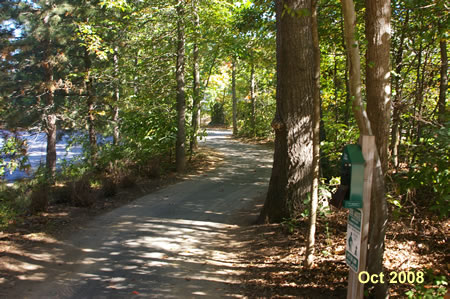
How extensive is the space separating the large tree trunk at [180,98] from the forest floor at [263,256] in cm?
668

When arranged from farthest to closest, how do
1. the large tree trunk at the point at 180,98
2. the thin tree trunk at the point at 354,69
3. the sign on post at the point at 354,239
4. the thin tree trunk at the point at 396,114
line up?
the large tree trunk at the point at 180,98 → the thin tree trunk at the point at 396,114 → the thin tree trunk at the point at 354,69 → the sign on post at the point at 354,239

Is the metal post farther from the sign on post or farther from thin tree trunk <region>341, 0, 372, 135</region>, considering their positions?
thin tree trunk <region>341, 0, 372, 135</region>

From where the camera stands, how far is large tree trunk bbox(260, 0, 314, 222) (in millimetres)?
6652

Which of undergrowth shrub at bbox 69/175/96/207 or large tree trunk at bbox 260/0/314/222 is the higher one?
large tree trunk at bbox 260/0/314/222

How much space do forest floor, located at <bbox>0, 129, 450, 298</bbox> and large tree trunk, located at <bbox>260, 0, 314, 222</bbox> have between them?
1.87 ft

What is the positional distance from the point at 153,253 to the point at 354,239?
4216 millimetres

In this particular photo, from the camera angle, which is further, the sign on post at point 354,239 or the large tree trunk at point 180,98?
the large tree trunk at point 180,98

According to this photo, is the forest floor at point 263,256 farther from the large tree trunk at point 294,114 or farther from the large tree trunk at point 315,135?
the large tree trunk at point 294,114

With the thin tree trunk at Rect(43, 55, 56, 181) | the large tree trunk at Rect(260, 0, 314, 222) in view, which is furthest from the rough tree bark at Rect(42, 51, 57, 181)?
the large tree trunk at Rect(260, 0, 314, 222)

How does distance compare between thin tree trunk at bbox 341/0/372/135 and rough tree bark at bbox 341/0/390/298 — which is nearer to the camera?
thin tree trunk at bbox 341/0/372/135

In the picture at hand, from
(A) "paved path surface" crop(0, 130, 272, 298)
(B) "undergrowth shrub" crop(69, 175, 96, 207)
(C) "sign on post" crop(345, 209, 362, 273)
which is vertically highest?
(C) "sign on post" crop(345, 209, 362, 273)

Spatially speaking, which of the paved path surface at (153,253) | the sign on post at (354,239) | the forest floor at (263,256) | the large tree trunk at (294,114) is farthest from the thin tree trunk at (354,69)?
the large tree trunk at (294,114)

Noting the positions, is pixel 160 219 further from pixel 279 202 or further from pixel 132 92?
pixel 132 92

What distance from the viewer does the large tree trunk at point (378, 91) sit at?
12.0 feet
